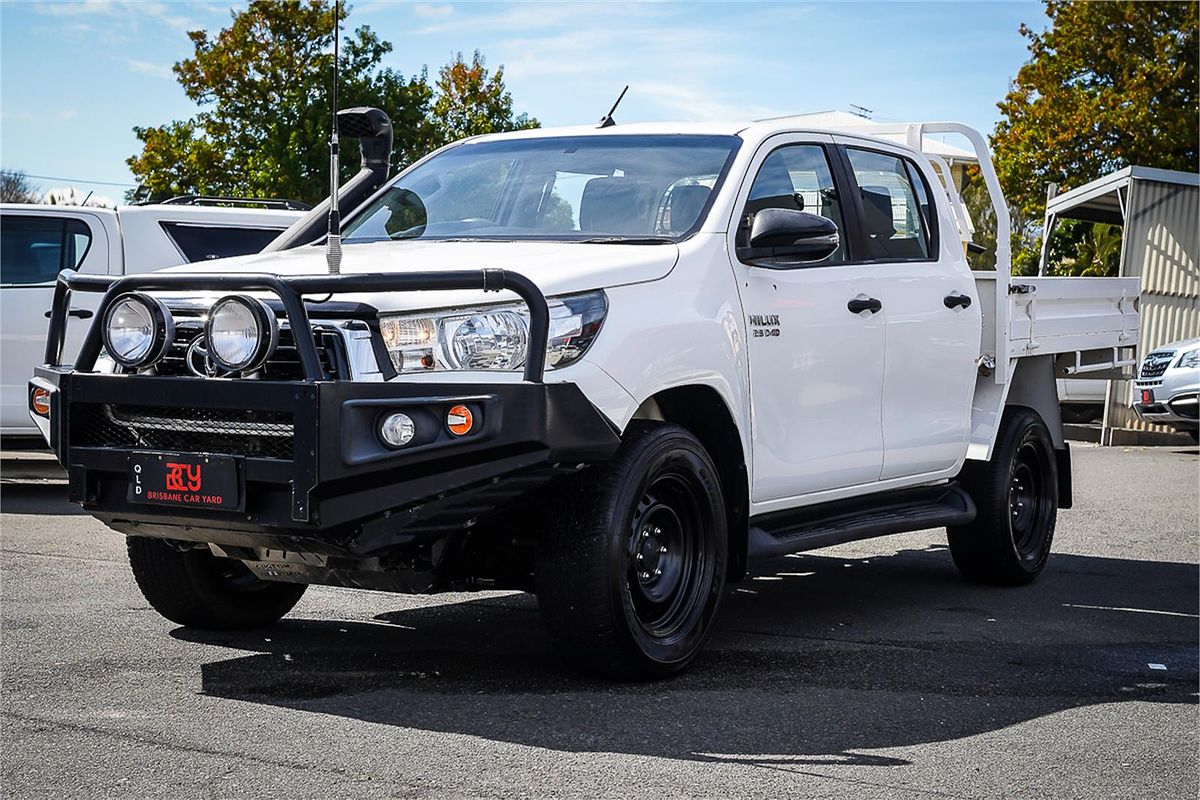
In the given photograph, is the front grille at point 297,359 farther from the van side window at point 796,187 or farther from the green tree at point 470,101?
the green tree at point 470,101

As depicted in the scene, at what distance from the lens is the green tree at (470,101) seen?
1529 inches

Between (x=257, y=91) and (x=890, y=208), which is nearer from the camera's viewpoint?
(x=890, y=208)

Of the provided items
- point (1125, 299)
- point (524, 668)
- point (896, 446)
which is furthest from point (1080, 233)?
point (524, 668)

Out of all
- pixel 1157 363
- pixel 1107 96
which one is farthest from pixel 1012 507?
pixel 1107 96

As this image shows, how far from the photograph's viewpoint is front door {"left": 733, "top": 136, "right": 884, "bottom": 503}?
6.04 metres

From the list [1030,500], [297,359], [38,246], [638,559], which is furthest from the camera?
[38,246]

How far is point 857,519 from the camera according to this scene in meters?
6.77

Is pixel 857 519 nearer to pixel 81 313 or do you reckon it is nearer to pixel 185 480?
pixel 185 480

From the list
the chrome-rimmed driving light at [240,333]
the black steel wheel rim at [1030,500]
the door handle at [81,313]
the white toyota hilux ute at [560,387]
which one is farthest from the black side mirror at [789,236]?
the door handle at [81,313]

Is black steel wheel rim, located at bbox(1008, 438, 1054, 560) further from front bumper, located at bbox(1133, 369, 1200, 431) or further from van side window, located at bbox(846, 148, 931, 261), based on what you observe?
front bumper, located at bbox(1133, 369, 1200, 431)

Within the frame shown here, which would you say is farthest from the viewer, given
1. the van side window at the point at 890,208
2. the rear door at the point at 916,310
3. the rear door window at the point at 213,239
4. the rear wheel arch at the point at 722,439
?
the rear door window at the point at 213,239

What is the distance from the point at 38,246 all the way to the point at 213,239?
125 centimetres

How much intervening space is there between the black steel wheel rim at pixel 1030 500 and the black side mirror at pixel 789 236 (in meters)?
2.73

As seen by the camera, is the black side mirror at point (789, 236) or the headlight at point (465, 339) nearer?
the headlight at point (465, 339)
